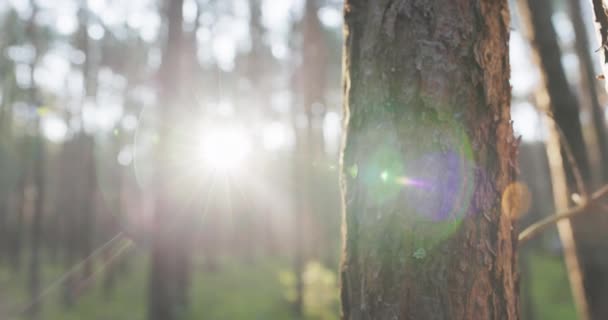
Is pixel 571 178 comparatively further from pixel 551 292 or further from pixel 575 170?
pixel 551 292

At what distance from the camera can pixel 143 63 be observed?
21.3m

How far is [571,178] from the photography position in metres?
3.31

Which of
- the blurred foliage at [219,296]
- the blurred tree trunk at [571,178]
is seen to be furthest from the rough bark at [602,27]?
the blurred foliage at [219,296]

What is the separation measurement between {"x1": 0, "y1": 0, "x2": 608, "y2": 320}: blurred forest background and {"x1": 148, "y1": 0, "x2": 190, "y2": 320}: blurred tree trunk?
0.03 m

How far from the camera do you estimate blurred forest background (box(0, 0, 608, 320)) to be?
8.66 m

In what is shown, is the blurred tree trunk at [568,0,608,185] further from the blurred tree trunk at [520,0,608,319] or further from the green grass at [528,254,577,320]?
the green grass at [528,254,577,320]

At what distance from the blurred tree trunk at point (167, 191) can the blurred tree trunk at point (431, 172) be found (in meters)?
7.45

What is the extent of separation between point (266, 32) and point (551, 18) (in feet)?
49.4

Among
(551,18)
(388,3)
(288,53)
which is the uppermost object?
(288,53)

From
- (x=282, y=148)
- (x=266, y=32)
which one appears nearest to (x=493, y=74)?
(x=266, y=32)

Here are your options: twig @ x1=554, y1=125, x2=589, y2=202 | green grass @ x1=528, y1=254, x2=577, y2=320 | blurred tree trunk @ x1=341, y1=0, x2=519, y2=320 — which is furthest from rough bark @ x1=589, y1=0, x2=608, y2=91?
green grass @ x1=528, y1=254, x2=577, y2=320

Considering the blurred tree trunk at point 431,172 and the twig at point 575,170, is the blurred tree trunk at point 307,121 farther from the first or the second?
the blurred tree trunk at point 431,172

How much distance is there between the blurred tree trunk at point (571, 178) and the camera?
323 cm

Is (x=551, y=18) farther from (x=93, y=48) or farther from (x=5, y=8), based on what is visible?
(x=5, y=8)
